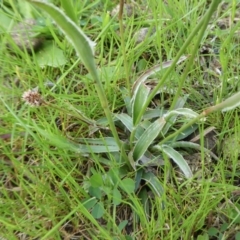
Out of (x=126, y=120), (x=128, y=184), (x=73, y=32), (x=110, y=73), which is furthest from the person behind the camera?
(x=110, y=73)

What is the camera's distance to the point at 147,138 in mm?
991

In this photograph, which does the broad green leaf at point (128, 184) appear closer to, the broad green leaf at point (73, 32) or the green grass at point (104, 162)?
the green grass at point (104, 162)

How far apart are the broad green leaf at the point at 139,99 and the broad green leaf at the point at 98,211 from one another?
0.22 meters

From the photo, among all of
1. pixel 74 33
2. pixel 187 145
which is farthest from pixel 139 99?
pixel 74 33

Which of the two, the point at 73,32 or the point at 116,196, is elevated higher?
the point at 73,32

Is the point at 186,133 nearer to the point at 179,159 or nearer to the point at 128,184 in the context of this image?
the point at 179,159

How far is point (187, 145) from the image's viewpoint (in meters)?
1.05

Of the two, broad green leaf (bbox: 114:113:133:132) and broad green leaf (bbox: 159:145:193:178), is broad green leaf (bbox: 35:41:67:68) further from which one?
broad green leaf (bbox: 159:145:193:178)

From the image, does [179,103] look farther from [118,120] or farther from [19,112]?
[19,112]

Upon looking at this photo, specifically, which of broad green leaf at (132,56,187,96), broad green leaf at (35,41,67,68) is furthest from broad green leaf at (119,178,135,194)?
broad green leaf at (35,41,67,68)

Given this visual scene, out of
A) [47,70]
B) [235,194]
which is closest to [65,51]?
[47,70]

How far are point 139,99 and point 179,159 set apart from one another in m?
0.18

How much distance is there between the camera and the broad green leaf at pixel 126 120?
1.05 meters

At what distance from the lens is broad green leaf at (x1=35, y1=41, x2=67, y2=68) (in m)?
1.21
